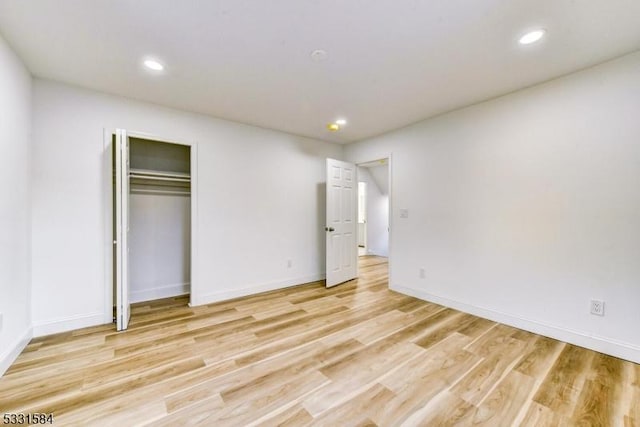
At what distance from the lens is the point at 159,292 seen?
11.4 ft

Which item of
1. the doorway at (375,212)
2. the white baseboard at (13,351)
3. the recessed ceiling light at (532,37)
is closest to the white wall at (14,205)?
the white baseboard at (13,351)

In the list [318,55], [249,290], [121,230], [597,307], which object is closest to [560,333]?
[597,307]

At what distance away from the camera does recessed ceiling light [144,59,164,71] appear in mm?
2172

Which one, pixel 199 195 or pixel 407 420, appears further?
pixel 199 195

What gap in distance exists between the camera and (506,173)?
2.75 meters

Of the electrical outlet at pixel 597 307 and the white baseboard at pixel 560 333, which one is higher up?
the electrical outlet at pixel 597 307

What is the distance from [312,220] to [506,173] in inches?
106

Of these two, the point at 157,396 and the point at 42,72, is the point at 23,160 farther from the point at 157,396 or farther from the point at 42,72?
the point at 157,396

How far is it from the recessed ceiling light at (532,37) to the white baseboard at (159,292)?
4406 mm

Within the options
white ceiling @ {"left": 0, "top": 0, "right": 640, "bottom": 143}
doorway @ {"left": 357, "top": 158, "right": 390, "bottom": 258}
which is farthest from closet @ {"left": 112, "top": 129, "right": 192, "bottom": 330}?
doorway @ {"left": 357, "top": 158, "right": 390, "bottom": 258}

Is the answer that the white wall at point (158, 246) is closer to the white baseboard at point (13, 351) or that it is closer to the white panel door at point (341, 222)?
the white baseboard at point (13, 351)

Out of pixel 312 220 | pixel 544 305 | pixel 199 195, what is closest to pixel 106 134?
pixel 199 195

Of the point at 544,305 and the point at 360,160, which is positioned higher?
the point at 360,160

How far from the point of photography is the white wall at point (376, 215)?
7121mm
